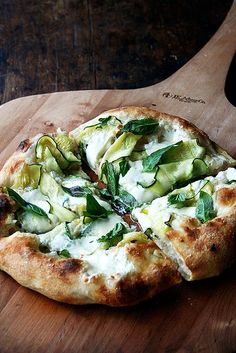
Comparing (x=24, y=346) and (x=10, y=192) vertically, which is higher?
(x=10, y=192)

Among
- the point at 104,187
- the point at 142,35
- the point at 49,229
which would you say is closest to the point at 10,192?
the point at 49,229

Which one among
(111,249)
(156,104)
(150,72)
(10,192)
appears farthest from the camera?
(150,72)

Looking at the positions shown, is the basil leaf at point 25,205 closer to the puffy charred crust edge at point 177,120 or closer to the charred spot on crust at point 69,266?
the charred spot on crust at point 69,266

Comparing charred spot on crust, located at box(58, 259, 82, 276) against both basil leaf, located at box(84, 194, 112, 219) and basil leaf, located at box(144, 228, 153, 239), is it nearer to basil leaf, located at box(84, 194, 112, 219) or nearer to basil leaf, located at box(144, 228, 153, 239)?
basil leaf, located at box(84, 194, 112, 219)

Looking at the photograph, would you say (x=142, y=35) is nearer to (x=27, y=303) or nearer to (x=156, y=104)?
(x=156, y=104)

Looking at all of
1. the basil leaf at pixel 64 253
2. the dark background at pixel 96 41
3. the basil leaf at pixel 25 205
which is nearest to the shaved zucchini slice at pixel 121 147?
the basil leaf at pixel 25 205

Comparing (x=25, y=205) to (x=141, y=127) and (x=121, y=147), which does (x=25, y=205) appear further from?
(x=141, y=127)

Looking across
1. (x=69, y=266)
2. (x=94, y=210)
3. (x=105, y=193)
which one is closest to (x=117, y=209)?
(x=105, y=193)
